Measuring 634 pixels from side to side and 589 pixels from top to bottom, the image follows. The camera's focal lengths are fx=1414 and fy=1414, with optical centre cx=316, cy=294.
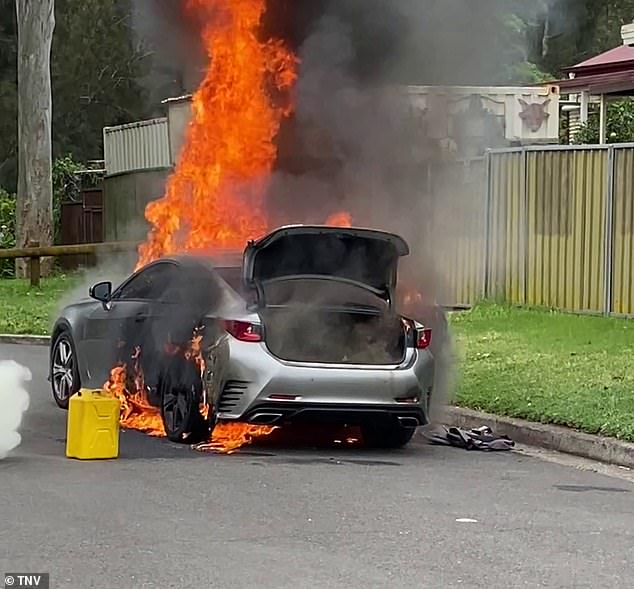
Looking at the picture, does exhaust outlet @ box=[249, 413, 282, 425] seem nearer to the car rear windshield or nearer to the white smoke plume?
the car rear windshield

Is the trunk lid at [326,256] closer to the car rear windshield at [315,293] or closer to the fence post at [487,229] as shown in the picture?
the car rear windshield at [315,293]

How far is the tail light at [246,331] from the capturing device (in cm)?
978

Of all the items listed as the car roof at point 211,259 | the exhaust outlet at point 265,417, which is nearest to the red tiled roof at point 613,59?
the car roof at point 211,259

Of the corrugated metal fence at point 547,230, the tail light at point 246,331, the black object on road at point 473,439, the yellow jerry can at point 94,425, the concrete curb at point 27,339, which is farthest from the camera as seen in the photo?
the concrete curb at point 27,339

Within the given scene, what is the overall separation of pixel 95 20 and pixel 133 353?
3120 cm

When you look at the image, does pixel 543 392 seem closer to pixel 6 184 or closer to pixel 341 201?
pixel 341 201

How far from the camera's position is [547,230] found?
58.7ft

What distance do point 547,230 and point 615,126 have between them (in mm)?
12227

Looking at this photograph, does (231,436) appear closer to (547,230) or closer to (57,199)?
(547,230)

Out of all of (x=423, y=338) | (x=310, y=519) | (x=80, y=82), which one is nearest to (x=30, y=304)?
(x=423, y=338)

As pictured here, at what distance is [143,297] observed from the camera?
36.6 feet

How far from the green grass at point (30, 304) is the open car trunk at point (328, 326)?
6.79m

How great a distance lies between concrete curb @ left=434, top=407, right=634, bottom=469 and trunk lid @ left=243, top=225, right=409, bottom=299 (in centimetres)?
163

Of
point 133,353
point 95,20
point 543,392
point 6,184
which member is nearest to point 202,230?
point 133,353
